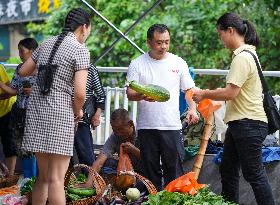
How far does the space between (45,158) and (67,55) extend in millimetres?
809

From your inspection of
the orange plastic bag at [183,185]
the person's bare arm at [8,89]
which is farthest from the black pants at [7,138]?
the orange plastic bag at [183,185]

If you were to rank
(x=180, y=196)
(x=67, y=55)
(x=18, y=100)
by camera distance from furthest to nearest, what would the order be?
(x=18, y=100) → (x=180, y=196) → (x=67, y=55)

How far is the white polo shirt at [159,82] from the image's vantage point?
6.74 meters

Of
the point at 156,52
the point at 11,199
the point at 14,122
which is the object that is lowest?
the point at 11,199

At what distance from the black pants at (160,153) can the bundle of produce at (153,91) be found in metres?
0.38

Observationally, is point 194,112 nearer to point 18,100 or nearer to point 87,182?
point 87,182

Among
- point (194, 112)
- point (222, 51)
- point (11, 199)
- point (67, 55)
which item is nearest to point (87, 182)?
point (11, 199)

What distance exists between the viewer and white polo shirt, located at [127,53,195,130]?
674 cm

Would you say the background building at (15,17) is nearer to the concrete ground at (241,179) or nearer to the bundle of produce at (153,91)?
the concrete ground at (241,179)

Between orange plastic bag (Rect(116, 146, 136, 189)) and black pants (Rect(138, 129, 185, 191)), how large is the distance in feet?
0.49

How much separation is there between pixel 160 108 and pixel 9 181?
2577mm

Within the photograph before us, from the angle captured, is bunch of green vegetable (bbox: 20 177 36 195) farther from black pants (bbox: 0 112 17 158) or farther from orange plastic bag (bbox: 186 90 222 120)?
orange plastic bag (bbox: 186 90 222 120)

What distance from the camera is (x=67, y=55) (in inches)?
229

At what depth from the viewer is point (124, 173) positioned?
6.89 meters
